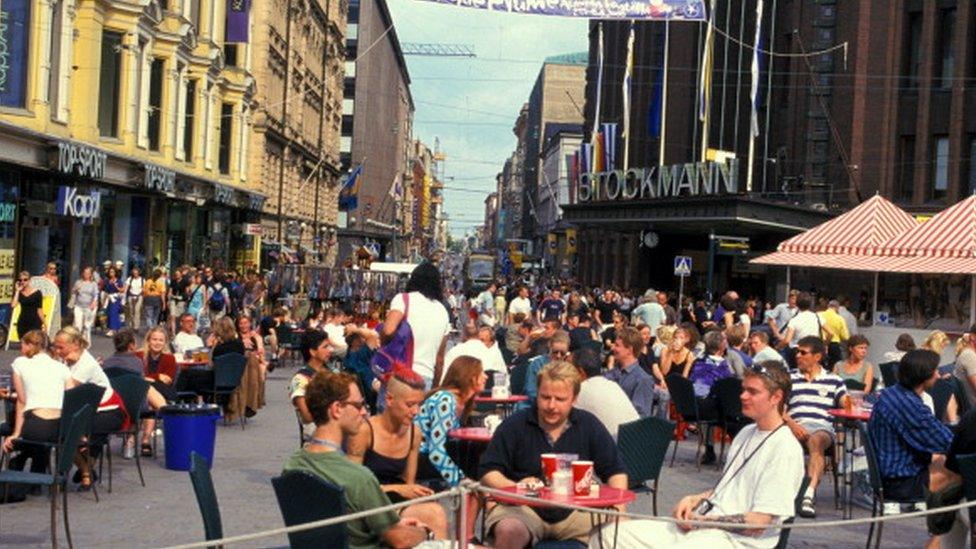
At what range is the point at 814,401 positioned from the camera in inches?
536

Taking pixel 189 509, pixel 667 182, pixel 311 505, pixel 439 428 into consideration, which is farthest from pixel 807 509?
pixel 667 182

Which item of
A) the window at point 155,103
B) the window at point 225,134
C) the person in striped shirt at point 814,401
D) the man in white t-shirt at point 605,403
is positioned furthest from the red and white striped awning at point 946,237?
the window at point 225,134

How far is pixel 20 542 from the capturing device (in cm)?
1020

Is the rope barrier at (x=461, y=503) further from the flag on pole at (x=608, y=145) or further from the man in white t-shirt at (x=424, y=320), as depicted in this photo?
the flag on pole at (x=608, y=145)

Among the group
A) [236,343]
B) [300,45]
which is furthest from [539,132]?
[236,343]

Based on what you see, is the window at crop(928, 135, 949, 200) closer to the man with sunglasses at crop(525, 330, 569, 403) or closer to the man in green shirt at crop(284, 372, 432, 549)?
the man with sunglasses at crop(525, 330, 569, 403)

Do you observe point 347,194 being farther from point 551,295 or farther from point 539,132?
point 539,132

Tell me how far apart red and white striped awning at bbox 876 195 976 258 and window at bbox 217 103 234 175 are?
97.2 ft

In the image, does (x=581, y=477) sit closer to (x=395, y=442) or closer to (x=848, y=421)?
(x=395, y=442)

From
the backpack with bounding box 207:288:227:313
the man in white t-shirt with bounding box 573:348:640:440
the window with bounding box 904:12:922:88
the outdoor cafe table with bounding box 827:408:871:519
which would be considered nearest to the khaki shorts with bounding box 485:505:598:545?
the man in white t-shirt with bounding box 573:348:640:440

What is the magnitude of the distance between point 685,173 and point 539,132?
121981mm

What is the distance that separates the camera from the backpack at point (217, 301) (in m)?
34.0

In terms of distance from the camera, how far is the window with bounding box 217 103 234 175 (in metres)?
50.9

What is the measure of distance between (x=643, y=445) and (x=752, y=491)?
99.7 inches
